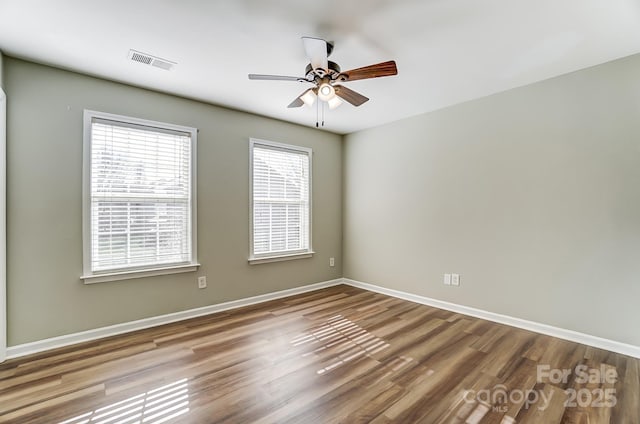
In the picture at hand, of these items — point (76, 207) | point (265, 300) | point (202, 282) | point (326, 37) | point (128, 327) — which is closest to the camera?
point (326, 37)

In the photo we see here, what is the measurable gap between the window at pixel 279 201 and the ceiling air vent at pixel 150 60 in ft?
4.59

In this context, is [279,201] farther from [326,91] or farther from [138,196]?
[326,91]

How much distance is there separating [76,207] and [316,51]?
2573mm

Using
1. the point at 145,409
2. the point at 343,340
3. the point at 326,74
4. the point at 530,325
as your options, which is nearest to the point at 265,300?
the point at 343,340

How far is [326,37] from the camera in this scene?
7.47ft

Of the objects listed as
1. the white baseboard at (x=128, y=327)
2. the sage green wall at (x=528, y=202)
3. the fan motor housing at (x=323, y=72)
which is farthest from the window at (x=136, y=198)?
the sage green wall at (x=528, y=202)

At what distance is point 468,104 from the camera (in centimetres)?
352

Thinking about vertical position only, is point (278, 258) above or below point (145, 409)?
above

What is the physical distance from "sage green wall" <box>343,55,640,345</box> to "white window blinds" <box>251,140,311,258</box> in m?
1.16

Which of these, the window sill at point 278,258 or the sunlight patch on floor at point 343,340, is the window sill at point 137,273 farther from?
the sunlight patch on floor at point 343,340

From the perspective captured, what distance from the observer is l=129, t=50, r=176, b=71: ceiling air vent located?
248cm

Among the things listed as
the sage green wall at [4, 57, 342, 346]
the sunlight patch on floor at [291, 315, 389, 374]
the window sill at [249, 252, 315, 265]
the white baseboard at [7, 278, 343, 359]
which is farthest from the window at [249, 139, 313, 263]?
the sunlight patch on floor at [291, 315, 389, 374]

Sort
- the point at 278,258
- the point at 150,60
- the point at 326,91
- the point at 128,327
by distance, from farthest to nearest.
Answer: the point at 278,258 → the point at 128,327 → the point at 150,60 → the point at 326,91

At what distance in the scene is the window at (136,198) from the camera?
112 inches
